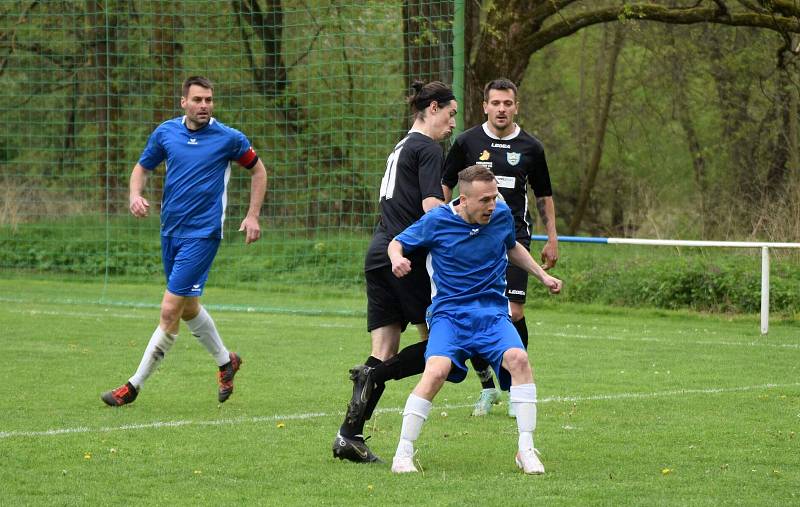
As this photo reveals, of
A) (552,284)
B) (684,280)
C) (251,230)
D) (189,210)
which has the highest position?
(189,210)

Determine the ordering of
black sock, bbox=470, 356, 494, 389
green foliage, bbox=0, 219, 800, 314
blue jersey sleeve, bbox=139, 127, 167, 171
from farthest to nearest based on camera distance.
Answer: green foliage, bbox=0, 219, 800, 314 < blue jersey sleeve, bbox=139, 127, 167, 171 < black sock, bbox=470, 356, 494, 389

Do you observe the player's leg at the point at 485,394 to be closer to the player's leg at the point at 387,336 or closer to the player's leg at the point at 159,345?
the player's leg at the point at 387,336

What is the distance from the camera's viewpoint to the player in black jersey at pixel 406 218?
6699 millimetres

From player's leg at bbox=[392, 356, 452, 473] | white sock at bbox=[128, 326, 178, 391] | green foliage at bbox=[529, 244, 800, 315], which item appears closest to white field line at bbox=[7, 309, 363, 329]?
green foliage at bbox=[529, 244, 800, 315]

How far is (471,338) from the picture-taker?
613 centimetres

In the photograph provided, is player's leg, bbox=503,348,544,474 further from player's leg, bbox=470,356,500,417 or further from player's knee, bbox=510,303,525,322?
player's knee, bbox=510,303,525,322

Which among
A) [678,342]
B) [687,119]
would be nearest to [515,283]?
[678,342]

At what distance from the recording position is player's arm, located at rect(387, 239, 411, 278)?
5902mm

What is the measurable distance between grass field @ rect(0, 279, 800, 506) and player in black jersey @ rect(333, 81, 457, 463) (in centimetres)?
58

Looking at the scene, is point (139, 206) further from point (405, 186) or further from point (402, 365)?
point (402, 365)

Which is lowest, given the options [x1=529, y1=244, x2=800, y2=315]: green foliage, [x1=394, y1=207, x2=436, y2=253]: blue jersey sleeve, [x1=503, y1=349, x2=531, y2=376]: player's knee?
[x1=529, y1=244, x2=800, y2=315]: green foliage

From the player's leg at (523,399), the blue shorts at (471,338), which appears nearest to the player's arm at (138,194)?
the blue shorts at (471,338)

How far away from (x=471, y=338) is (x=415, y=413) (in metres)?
0.47

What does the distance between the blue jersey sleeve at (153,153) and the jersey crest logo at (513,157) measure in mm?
2369
